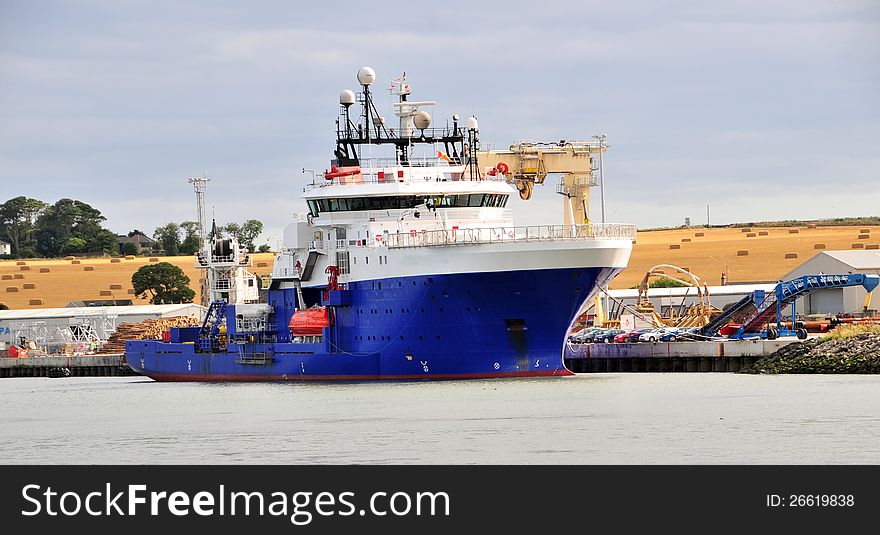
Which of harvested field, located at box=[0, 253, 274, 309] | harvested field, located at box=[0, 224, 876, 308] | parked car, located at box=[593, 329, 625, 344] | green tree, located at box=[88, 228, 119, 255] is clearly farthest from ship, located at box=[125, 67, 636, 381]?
green tree, located at box=[88, 228, 119, 255]

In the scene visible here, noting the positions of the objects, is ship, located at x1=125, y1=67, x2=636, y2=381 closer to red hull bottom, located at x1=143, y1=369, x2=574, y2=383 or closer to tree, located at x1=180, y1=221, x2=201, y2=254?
red hull bottom, located at x1=143, y1=369, x2=574, y2=383

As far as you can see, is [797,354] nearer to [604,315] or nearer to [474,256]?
[474,256]

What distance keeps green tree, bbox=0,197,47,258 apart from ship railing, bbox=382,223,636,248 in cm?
14217

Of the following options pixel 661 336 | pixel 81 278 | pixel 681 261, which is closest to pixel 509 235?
pixel 661 336

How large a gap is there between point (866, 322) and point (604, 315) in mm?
15847

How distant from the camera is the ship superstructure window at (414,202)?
58.7m

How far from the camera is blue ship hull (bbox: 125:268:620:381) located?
54.3 meters

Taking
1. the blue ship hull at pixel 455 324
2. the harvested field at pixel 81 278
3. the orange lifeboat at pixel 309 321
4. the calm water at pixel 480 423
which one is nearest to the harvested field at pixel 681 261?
the harvested field at pixel 81 278

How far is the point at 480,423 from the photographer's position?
42.4 meters

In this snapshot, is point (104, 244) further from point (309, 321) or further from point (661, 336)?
point (309, 321)

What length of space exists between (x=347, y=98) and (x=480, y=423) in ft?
79.9

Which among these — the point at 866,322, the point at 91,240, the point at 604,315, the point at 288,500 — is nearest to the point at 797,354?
the point at 866,322

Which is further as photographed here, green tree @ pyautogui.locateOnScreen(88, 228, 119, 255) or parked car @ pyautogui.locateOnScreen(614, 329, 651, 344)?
green tree @ pyautogui.locateOnScreen(88, 228, 119, 255)

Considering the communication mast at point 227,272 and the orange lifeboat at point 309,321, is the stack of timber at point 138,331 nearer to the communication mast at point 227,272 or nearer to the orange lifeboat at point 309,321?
the communication mast at point 227,272
